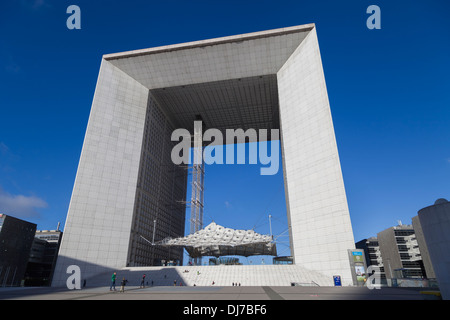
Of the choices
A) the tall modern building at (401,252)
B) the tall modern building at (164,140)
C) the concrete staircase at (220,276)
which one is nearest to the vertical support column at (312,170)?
the tall modern building at (164,140)

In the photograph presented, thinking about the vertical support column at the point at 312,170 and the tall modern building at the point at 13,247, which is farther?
the tall modern building at the point at 13,247

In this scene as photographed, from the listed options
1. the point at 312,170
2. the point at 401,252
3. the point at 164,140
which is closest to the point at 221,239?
the point at 312,170

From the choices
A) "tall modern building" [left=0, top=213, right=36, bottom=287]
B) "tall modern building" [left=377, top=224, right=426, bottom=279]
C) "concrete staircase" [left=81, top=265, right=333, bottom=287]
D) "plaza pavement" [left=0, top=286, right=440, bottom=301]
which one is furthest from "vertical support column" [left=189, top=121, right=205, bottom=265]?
"tall modern building" [left=377, top=224, right=426, bottom=279]

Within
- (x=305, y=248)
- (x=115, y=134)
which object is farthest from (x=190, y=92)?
(x=305, y=248)

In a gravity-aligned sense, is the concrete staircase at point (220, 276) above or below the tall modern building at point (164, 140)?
below

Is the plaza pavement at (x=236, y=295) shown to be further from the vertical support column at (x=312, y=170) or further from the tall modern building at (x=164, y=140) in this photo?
the tall modern building at (x=164, y=140)

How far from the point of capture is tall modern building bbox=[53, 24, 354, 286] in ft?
Answer: 129

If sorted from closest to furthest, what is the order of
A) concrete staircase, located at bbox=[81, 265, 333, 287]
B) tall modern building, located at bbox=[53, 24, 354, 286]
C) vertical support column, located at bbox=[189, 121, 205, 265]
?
1. concrete staircase, located at bbox=[81, 265, 333, 287]
2. tall modern building, located at bbox=[53, 24, 354, 286]
3. vertical support column, located at bbox=[189, 121, 205, 265]

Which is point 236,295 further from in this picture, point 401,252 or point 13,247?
point 401,252

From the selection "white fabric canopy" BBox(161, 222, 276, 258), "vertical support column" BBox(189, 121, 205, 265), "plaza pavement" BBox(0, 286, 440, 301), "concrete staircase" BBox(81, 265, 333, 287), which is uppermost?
"vertical support column" BBox(189, 121, 205, 265)

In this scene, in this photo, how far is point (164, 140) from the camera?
63000 mm

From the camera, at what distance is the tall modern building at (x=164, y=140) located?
39.3 meters

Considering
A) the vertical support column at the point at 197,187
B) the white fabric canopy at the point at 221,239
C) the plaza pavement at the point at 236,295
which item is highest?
the vertical support column at the point at 197,187

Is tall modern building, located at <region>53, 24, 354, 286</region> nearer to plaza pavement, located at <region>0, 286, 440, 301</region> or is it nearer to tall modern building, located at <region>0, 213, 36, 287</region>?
plaza pavement, located at <region>0, 286, 440, 301</region>
